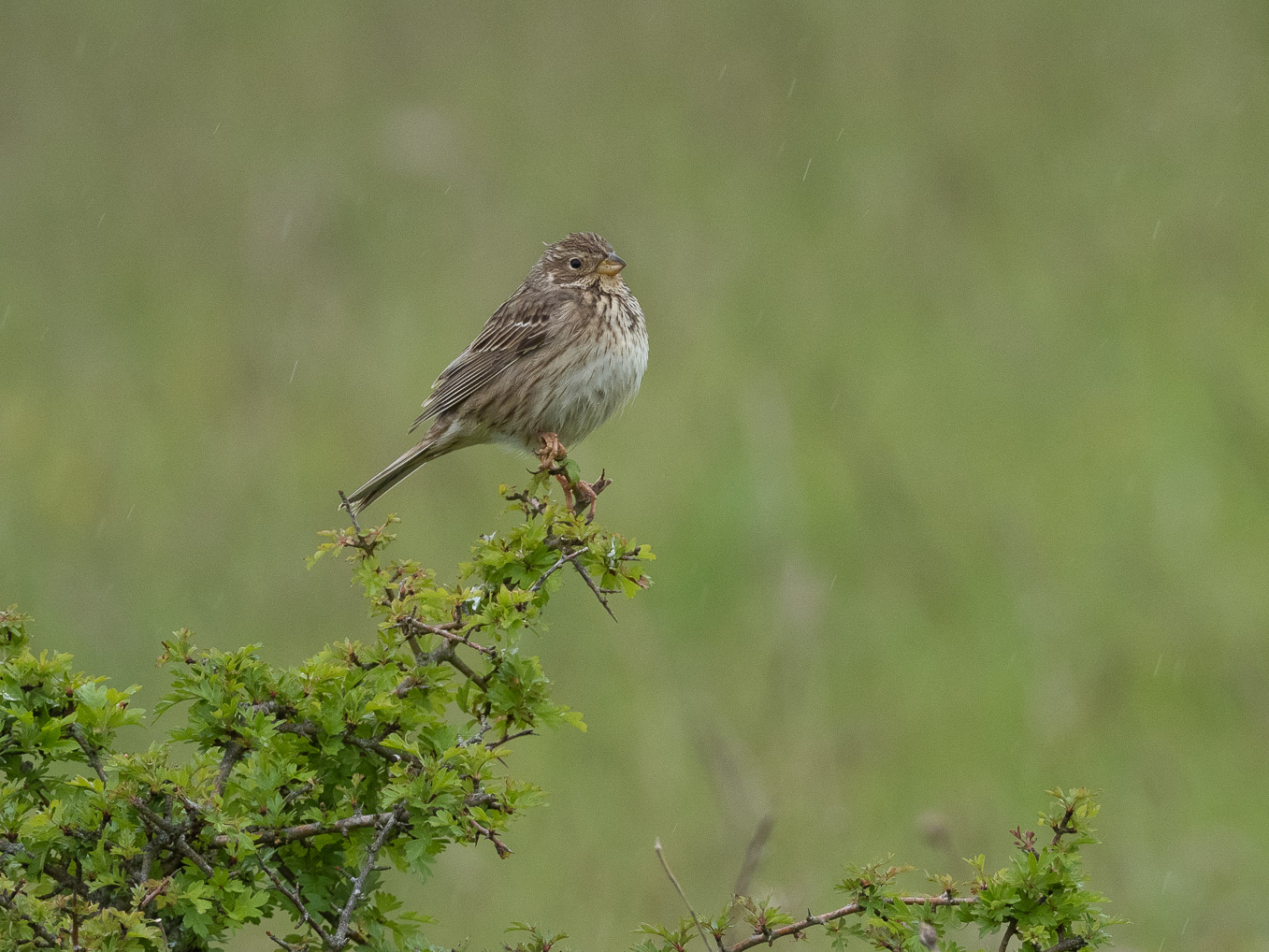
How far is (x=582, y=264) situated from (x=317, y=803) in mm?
3500

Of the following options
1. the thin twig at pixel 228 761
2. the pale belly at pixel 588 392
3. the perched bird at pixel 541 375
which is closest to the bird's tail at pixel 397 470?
the perched bird at pixel 541 375

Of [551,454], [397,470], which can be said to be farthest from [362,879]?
[397,470]

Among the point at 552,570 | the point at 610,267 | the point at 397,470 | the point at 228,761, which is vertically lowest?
the point at 228,761

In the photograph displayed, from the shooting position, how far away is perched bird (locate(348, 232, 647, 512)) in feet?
17.1

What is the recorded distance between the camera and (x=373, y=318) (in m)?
8.96

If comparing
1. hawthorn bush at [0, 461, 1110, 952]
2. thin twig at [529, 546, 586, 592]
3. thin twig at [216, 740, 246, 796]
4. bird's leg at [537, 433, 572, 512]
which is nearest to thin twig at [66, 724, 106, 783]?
hawthorn bush at [0, 461, 1110, 952]

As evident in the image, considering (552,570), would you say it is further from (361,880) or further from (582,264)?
(582,264)

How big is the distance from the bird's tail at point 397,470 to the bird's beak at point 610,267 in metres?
0.88

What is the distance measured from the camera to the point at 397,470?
5.24m

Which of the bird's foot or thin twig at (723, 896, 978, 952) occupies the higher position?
the bird's foot

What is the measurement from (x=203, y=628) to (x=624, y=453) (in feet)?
8.06

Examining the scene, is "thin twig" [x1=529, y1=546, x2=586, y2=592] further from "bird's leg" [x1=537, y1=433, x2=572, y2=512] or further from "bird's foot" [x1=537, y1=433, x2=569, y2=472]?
"bird's foot" [x1=537, y1=433, x2=569, y2=472]

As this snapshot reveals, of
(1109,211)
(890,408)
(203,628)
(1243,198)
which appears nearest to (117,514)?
(203,628)

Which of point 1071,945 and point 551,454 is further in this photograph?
point 551,454
